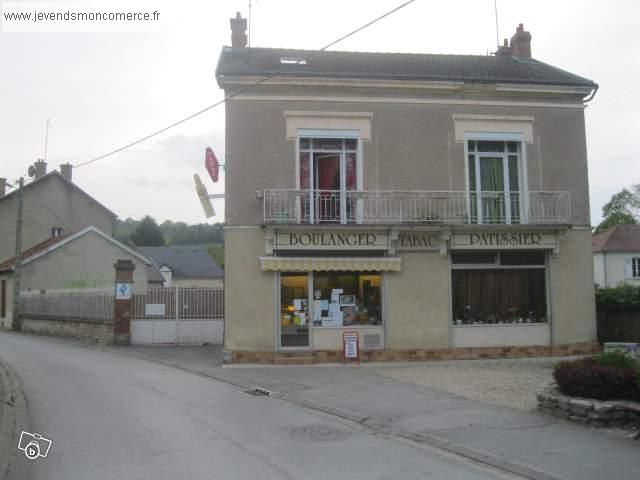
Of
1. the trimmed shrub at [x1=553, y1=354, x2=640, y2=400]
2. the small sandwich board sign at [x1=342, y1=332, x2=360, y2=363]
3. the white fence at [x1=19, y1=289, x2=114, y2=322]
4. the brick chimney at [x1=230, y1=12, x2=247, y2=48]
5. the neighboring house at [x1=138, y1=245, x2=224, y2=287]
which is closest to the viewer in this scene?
the trimmed shrub at [x1=553, y1=354, x2=640, y2=400]

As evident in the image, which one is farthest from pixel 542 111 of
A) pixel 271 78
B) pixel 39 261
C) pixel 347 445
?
pixel 39 261

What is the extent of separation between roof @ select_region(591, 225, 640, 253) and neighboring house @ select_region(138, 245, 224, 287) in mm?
32385

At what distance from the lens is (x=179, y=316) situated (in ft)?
78.6

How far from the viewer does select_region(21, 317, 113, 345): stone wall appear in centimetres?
2492

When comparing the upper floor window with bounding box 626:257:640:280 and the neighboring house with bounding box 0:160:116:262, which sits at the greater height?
the neighboring house with bounding box 0:160:116:262

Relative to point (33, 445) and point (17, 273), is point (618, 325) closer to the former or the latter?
point (33, 445)

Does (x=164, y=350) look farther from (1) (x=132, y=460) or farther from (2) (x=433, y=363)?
(1) (x=132, y=460)

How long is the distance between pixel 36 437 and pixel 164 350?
43.4 feet

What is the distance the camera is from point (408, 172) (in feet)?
60.1

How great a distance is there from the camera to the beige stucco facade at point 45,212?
141 ft

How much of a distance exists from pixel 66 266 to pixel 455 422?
32.4m

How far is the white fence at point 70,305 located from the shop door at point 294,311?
378 inches

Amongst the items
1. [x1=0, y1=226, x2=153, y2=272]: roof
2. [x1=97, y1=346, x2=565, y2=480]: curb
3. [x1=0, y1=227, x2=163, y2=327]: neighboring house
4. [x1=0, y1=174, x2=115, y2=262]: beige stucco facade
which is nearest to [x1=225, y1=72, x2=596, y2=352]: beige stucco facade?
[x1=97, y1=346, x2=565, y2=480]: curb

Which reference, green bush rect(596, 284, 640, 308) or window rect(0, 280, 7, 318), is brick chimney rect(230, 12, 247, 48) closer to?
green bush rect(596, 284, 640, 308)
